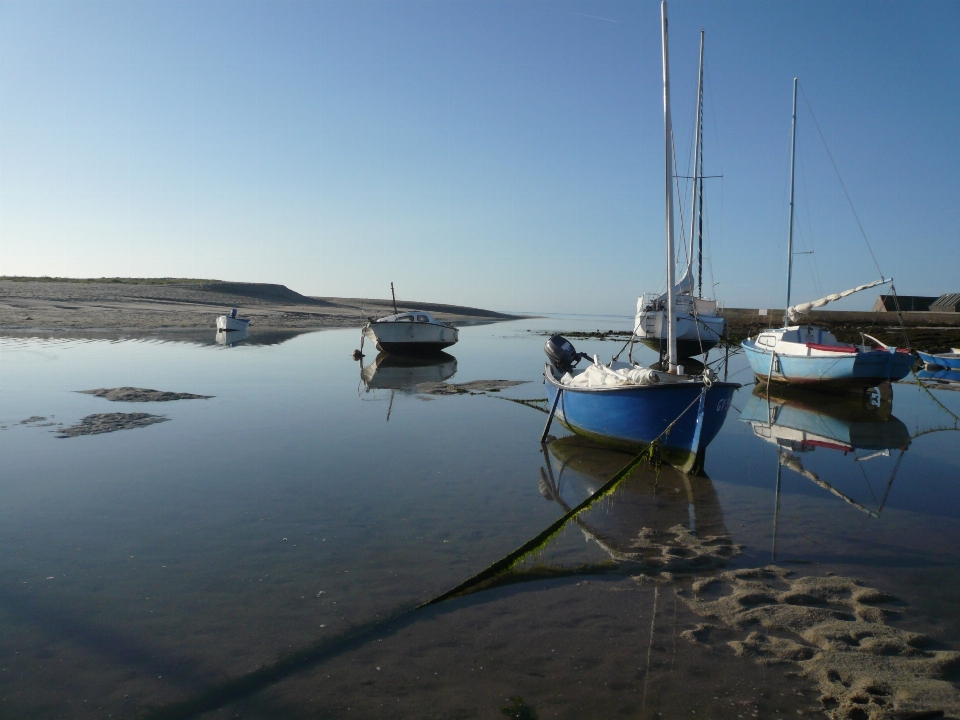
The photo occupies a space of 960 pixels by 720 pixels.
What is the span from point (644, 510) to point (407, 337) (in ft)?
74.8

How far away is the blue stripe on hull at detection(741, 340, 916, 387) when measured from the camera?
699 inches

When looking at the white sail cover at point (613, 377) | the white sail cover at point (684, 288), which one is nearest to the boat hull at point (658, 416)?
the white sail cover at point (613, 377)

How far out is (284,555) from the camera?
6594mm

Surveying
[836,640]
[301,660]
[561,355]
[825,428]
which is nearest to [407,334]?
[561,355]

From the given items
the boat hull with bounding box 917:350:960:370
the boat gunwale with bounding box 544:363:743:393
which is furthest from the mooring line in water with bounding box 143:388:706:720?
the boat hull with bounding box 917:350:960:370

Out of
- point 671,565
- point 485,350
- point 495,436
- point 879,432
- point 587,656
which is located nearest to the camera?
point 587,656

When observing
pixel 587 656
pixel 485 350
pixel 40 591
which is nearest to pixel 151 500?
pixel 40 591

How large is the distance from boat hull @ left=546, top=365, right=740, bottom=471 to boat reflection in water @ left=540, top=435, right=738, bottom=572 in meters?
0.32

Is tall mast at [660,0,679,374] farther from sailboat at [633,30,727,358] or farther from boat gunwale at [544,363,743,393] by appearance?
sailboat at [633,30,727,358]

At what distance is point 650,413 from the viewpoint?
1048cm

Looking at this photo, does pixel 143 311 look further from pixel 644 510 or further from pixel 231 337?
pixel 644 510

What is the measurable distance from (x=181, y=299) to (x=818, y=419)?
5731cm

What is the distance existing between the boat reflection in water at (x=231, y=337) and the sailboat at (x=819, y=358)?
936 inches

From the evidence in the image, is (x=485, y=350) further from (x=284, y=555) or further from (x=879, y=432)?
(x=284, y=555)
